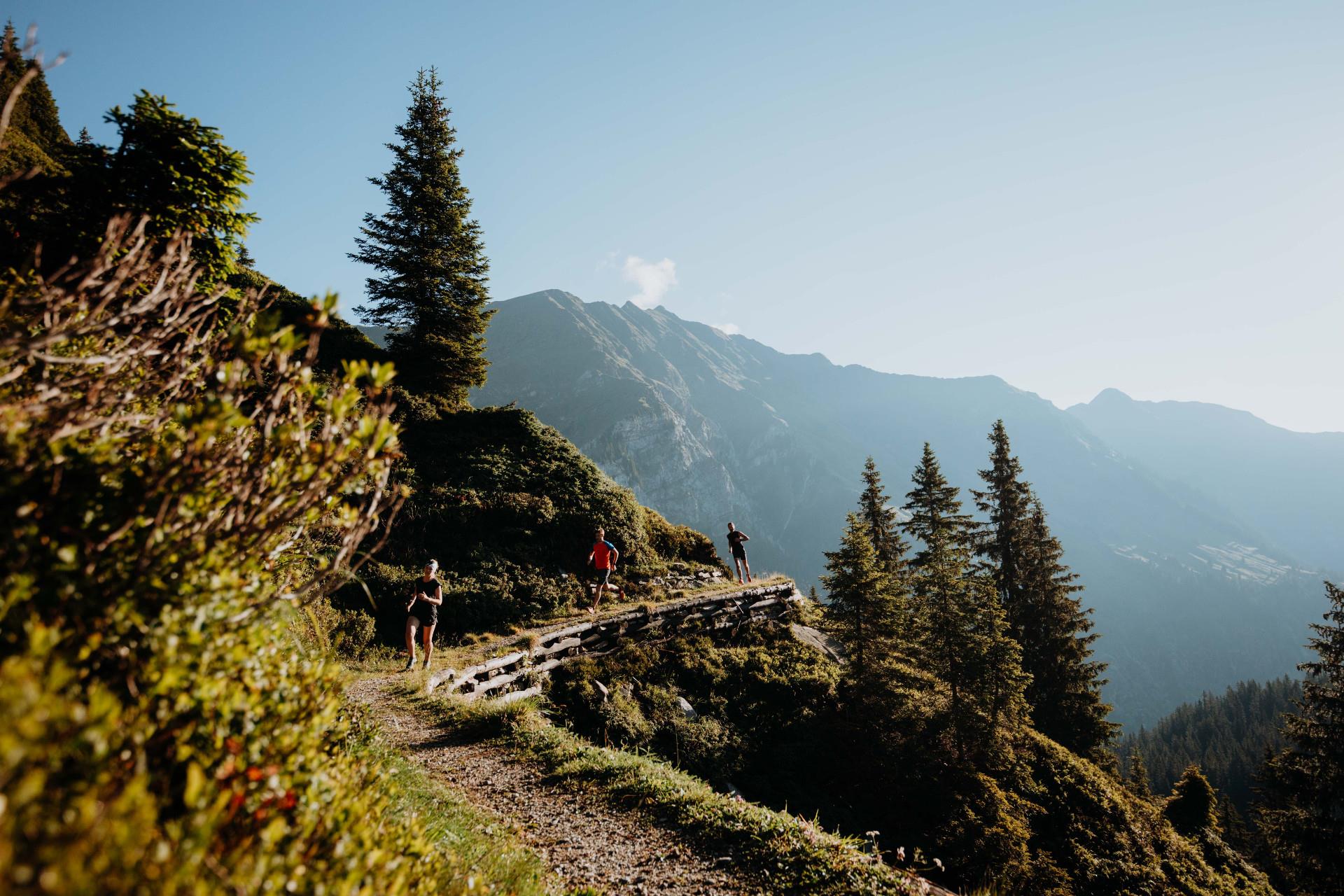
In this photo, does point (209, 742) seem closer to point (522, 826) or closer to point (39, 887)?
point (39, 887)

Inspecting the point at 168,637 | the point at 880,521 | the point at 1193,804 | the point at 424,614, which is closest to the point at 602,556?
the point at 424,614

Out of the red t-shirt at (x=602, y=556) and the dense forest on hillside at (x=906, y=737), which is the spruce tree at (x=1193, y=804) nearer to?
the dense forest on hillside at (x=906, y=737)

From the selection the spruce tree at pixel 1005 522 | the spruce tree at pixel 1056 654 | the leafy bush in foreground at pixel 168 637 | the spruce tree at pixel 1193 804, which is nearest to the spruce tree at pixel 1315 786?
the spruce tree at pixel 1056 654

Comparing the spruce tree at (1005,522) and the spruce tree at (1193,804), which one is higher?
the spruce tree at (1005,522)

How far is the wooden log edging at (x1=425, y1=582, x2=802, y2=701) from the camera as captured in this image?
11062 mm

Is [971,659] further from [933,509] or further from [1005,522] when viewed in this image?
[1005,522]

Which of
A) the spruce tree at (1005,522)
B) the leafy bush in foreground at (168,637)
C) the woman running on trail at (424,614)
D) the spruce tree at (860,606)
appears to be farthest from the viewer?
the spruce tree at (1005,522)

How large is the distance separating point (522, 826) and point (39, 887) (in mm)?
6017

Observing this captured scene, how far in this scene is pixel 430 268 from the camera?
22.2m

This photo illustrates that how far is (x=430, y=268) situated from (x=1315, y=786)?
37.7 m

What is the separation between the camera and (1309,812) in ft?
62.0

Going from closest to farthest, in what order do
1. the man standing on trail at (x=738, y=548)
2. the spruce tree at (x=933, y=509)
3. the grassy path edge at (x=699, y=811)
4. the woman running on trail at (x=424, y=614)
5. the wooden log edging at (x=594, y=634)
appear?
the grassy path edge at (x=699, y=811)
the wooden log edging at (x=594, y=634)
the woman running on trail at (x=424, y=614)
the man standing on trail at (x=738, y=548)
the spruce tree at (x=933, y=509)

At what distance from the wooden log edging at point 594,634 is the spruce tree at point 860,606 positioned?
103 inches

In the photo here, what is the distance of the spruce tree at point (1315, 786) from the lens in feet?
57.6
